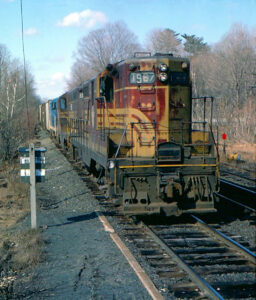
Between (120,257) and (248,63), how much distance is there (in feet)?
133

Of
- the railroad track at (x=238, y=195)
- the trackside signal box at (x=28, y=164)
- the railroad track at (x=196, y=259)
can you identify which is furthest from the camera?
the railroad track at (x=238, y=195)

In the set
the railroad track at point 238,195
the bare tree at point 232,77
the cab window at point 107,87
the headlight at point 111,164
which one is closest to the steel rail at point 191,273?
the headlight at point 111,164

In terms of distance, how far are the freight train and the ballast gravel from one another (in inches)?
39.5

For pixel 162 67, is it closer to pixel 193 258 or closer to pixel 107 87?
pixel 107 87

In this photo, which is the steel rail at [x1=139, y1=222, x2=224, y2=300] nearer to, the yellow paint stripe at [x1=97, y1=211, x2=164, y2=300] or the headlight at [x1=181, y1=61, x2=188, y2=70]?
the yellow paint stripe at [x1=97, y1=211, x2=164, y2=300]

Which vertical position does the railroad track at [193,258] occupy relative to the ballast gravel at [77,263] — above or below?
below

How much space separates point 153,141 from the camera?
8680 mm

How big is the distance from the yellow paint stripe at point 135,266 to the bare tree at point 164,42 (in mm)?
44906

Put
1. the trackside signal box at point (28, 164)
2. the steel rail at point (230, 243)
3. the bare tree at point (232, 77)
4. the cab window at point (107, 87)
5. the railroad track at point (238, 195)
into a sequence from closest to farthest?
the steel rail at point (230, 243) < the trackside signal box at point (28, 164) < the cab window at point (107, 87) < the railroad track at point (238, 195) < the bare tree at point (232, 77)

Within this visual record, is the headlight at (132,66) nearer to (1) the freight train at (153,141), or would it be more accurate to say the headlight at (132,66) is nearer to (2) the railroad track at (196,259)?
(1) the freight train at (153,141)

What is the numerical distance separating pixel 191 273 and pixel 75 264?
69.7 inches

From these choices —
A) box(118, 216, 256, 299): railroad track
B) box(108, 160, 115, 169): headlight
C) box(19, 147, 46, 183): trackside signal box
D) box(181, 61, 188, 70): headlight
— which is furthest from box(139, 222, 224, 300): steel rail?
box(181, 61, 188, 70): headlight

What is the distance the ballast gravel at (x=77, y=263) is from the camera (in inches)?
190

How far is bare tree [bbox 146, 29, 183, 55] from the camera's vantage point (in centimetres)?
5178
